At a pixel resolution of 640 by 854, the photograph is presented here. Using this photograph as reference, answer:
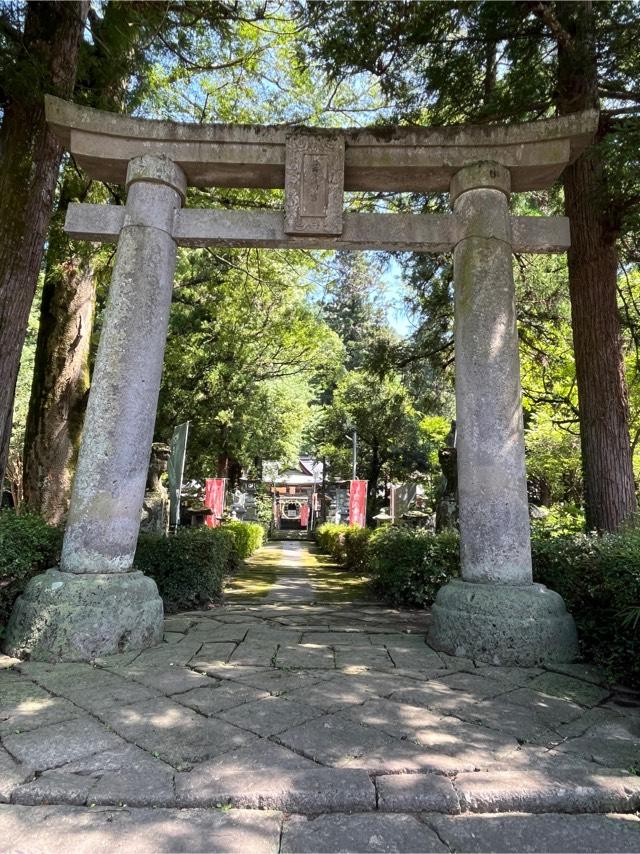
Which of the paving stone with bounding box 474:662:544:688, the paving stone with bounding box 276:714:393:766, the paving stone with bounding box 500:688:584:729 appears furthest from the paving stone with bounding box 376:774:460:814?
the paving stone with bounding box 474:662:544:688

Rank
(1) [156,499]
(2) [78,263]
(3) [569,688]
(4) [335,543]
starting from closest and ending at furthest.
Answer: (3) [569,688]
(2) [78,263]
(1) [156,499]
(4) [335,543]

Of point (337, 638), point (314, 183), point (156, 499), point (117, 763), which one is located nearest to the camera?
point (117, 763)

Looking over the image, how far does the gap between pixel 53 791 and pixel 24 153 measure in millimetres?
5534

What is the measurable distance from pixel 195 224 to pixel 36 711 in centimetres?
391

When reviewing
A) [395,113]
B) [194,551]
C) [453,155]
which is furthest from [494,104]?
[194,551]

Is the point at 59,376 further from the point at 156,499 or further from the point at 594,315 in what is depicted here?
the point at 594,315

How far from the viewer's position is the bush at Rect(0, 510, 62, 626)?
4016 millimetres

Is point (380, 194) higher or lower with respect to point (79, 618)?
higher

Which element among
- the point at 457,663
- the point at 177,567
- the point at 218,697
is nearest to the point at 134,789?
the point at 218,697

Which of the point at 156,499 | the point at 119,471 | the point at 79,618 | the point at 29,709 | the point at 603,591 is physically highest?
the point at 119,471

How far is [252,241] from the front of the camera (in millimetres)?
4805

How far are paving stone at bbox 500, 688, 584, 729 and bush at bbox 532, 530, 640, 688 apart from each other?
1.96 ft

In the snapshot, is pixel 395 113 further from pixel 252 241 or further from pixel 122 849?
pixel 122 849

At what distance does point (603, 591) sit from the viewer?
12.2 ft
